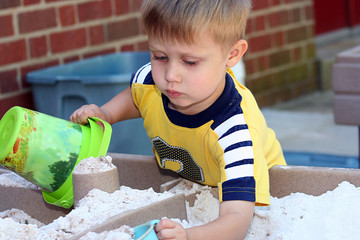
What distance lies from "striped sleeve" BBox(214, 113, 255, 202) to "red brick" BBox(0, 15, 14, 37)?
155 cm

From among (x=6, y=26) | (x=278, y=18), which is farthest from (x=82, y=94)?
(x=278, y=18)

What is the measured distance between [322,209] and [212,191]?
297 millimetres

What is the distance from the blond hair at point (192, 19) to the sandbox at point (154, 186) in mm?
375

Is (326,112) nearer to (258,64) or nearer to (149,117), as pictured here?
(258,64)

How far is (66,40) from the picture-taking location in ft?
10.1

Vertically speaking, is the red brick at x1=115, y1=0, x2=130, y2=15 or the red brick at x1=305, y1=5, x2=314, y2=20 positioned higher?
the red brick at x1=115, y1=0, x2=130, y2=15

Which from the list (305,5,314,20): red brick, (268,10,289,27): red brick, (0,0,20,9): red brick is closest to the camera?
(0,0,20,9): red brick

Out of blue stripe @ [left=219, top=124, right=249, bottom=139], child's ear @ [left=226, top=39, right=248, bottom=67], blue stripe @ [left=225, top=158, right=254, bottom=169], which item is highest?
child's ear @ [left=226, top=39, right=248, bottom=67]

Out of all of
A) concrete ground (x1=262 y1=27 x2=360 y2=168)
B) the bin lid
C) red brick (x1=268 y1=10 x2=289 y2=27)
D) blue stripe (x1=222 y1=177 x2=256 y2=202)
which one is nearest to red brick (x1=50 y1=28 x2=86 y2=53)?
the bin lid

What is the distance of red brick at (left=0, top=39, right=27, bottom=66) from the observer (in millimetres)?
2779

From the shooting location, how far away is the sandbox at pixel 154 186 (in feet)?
4.50

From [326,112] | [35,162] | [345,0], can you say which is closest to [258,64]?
[326,112]

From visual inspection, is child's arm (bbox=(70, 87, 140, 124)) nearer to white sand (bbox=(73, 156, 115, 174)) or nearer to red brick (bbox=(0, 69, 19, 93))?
white sand (bbox=(73, 156, 115, 174))

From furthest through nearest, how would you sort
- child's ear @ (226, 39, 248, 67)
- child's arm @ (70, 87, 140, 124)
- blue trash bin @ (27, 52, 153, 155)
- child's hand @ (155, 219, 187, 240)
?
blue trash bin @ (27, 52, 153, 155), child's arm @ (70, 87, 140, 124), child's ear @ (226, 39, 248, 67), child's hand @ (155, 219, 187, 240)
